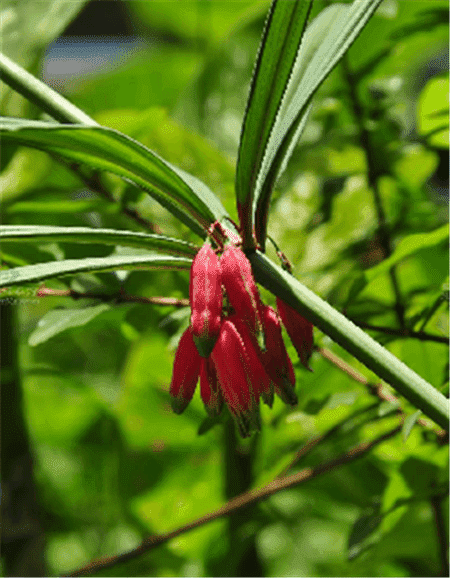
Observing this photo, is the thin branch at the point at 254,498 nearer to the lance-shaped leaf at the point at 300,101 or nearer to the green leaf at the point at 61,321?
the green leaf at the point at 61,321

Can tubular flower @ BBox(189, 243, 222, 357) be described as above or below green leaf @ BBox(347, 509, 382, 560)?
above

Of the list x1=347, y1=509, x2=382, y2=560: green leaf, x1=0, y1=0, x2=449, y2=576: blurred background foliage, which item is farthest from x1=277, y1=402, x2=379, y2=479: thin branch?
x1=347, y1=509, x2=382, y2=560: green leaf

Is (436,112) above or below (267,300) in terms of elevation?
above

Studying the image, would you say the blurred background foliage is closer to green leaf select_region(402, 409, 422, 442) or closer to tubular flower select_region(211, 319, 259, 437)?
green leaf select_region(402, 409, 422, 442)

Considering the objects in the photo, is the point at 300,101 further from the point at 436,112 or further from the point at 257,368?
the point at 436,112

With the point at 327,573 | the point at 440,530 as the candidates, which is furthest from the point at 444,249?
the point at 327,573

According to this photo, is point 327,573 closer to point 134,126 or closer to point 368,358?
point 134,126

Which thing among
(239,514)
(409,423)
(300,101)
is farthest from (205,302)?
(239,514)
